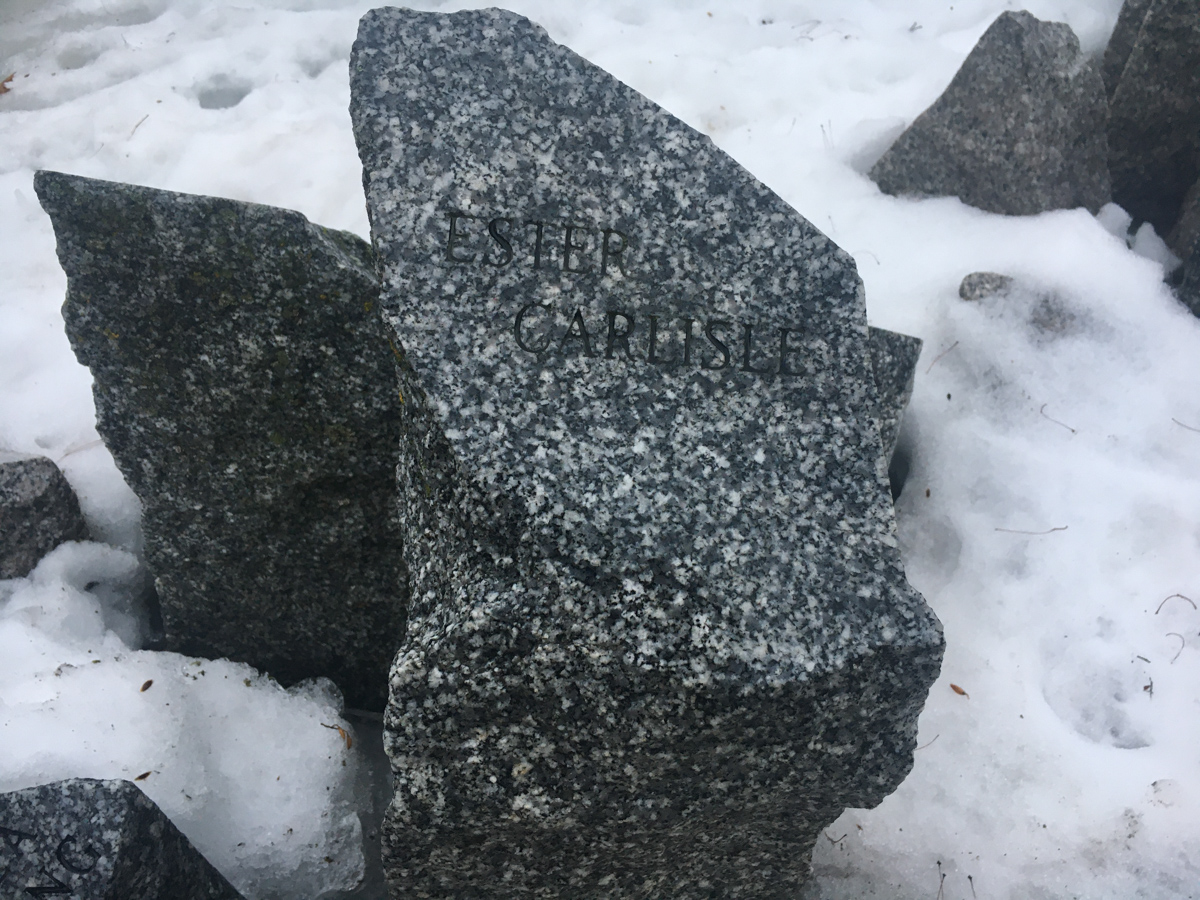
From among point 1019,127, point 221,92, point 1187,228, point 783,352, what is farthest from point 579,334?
point 221,92

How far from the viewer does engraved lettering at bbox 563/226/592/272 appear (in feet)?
6.25

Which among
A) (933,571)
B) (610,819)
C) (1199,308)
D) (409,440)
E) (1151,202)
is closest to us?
(610,819)

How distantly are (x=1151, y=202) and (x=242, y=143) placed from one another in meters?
3.74

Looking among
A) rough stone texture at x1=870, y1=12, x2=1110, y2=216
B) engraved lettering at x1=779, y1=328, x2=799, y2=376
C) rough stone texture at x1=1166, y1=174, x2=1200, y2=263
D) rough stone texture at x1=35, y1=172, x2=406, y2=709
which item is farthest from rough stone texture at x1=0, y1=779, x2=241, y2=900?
rough stone texture at x1=1166, y1=174, x2=1200, y2=263

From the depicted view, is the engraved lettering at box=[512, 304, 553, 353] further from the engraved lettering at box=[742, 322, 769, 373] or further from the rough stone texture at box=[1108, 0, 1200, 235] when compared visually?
the rough stone texture at box=[1108, 0, 1200, 235]

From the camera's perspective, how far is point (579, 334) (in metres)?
1.85

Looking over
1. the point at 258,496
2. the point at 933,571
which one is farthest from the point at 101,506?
the point at 933,571

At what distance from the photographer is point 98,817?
6.04 ft

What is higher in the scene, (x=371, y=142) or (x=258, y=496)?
(x=371, y=142)

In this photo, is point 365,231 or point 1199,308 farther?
point 365,231

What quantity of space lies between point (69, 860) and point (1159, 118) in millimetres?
4108

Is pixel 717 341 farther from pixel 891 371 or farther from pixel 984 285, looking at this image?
pixel 984 285

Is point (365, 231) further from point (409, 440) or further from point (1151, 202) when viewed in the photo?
point (1151, 202)

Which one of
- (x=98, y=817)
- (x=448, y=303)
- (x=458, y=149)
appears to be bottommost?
(x=98, y=817)
